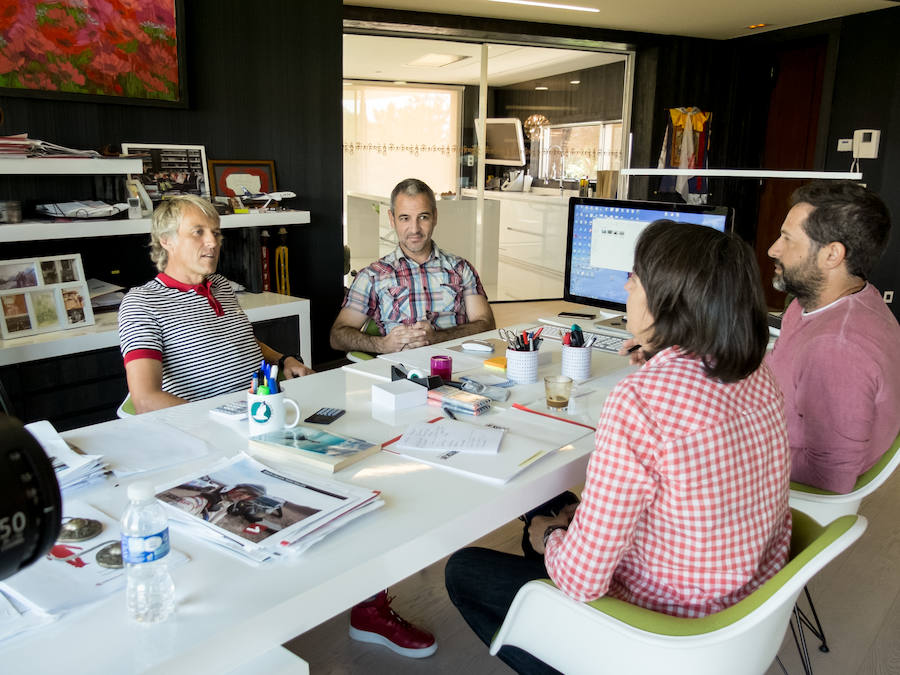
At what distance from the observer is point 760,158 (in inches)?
281

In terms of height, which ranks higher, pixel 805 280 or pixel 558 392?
pixel 805 280

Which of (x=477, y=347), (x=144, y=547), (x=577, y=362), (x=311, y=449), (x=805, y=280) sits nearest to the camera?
(x=144, y=547)

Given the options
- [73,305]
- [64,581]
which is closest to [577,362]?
[64,581]

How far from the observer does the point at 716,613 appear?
111cm

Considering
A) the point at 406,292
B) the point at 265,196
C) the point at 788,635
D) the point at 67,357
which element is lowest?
the point at 788,635

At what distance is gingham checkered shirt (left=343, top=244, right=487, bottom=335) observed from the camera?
9.71ft

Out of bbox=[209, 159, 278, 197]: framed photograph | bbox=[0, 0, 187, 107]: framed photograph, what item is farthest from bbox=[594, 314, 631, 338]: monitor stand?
bbox=[0, 0, 187, 107]: framed photograph

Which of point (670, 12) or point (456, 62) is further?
point (456, 62)

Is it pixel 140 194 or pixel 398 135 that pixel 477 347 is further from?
pixel 398 135

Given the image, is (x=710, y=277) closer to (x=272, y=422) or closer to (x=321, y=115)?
(x=272, y=422)

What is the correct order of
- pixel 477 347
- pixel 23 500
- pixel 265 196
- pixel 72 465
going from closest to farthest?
pixel 23 500
pixel 72 465
pixel 477 347
pixel 265 196

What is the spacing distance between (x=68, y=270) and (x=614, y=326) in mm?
2248

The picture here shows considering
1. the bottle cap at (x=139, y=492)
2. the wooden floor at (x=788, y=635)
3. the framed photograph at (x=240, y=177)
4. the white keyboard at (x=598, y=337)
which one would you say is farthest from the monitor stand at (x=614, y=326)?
the framed photograph at (x=240, y=177)

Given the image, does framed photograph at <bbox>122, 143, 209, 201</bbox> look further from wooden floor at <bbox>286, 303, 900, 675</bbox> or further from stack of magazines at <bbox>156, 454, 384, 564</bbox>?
stack of magazines at <bbox>156, 454, 384, 564</bbox>
